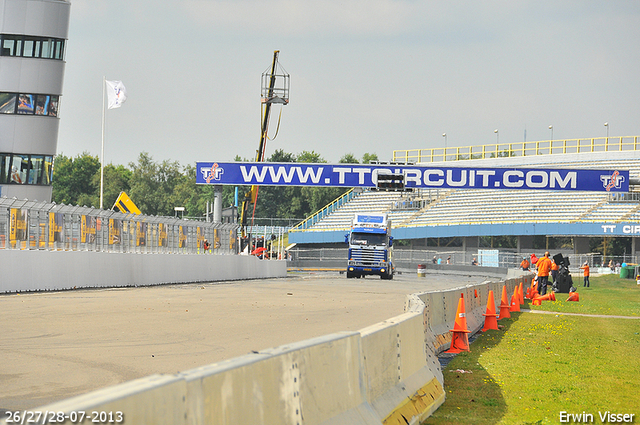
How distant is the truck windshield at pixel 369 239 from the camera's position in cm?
4703

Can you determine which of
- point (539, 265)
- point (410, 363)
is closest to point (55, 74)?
point (539, 265)

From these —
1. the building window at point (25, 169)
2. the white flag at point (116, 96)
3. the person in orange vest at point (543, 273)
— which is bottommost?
the person in orange vest at point (543, 273)

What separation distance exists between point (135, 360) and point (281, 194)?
A: 116 metres

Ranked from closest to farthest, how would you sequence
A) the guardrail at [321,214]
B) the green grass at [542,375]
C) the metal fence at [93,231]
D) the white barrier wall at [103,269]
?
the green grass at [542,375]
the white barrier wall at [103,269]
the metal fence at [93,231]
the guardrail at [321,214]

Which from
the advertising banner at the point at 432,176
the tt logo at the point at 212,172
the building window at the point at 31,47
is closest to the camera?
the building window at the point at 31,47

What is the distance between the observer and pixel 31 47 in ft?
131

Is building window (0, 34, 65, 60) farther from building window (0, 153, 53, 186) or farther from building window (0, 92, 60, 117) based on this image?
building window (0, 153, 53, 186)

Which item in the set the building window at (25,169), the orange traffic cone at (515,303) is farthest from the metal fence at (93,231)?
the orange traffic cone at (515,303)

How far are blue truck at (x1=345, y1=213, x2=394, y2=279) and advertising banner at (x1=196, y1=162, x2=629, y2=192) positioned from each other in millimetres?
4215

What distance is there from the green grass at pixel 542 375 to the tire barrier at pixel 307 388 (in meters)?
0.51

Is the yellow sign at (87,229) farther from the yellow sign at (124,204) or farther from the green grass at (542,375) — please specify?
the green grass at (542,375)

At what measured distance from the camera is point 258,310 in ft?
60.7

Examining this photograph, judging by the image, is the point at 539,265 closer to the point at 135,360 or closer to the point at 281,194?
the point at 135,360

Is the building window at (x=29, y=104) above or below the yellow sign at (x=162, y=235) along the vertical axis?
above
